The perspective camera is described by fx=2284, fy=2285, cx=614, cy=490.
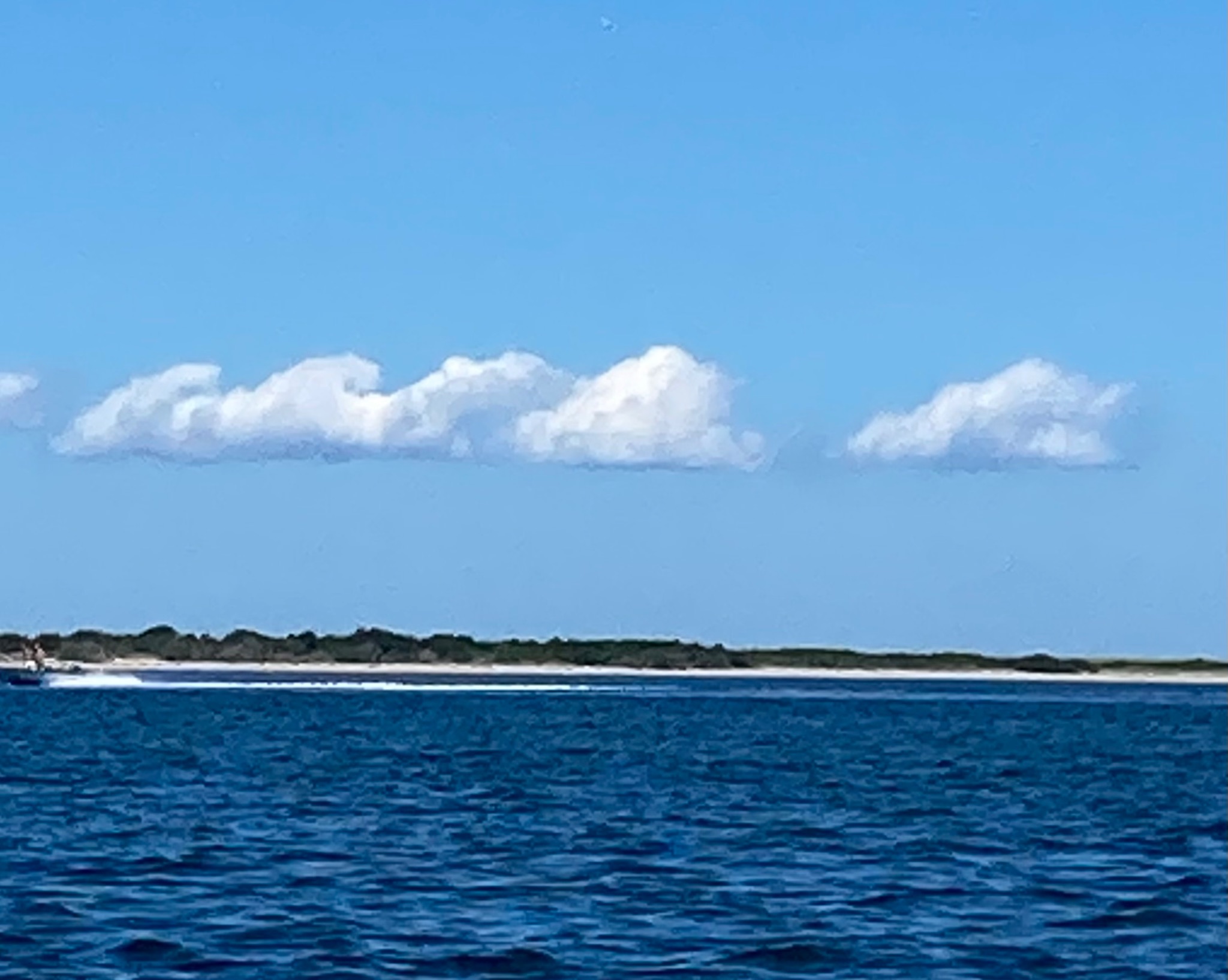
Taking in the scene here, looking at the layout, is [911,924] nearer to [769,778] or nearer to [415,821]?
[415,821]

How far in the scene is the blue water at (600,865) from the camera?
3631 centimetres

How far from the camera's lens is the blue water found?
3631 centimetres

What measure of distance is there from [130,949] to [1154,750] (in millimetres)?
87966

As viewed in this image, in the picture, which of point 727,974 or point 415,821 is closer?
point 727,974

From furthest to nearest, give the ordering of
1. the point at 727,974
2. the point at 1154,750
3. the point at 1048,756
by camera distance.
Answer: the point at 1154,750, the point at 1048,756, the point at 727,974

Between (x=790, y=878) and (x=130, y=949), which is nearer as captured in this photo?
(x=130, y=949)

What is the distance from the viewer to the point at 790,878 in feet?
153

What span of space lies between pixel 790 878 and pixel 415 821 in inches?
599

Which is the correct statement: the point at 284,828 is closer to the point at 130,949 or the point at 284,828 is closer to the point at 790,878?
the point at 790,878

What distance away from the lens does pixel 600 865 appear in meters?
48.2

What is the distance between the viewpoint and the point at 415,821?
5903cm

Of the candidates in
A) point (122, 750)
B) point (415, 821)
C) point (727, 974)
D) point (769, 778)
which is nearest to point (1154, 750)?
point (769, 778)

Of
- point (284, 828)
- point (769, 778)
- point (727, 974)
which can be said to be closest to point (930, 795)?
point (769, 778)

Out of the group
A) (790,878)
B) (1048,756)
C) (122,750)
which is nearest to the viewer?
(790,878)
